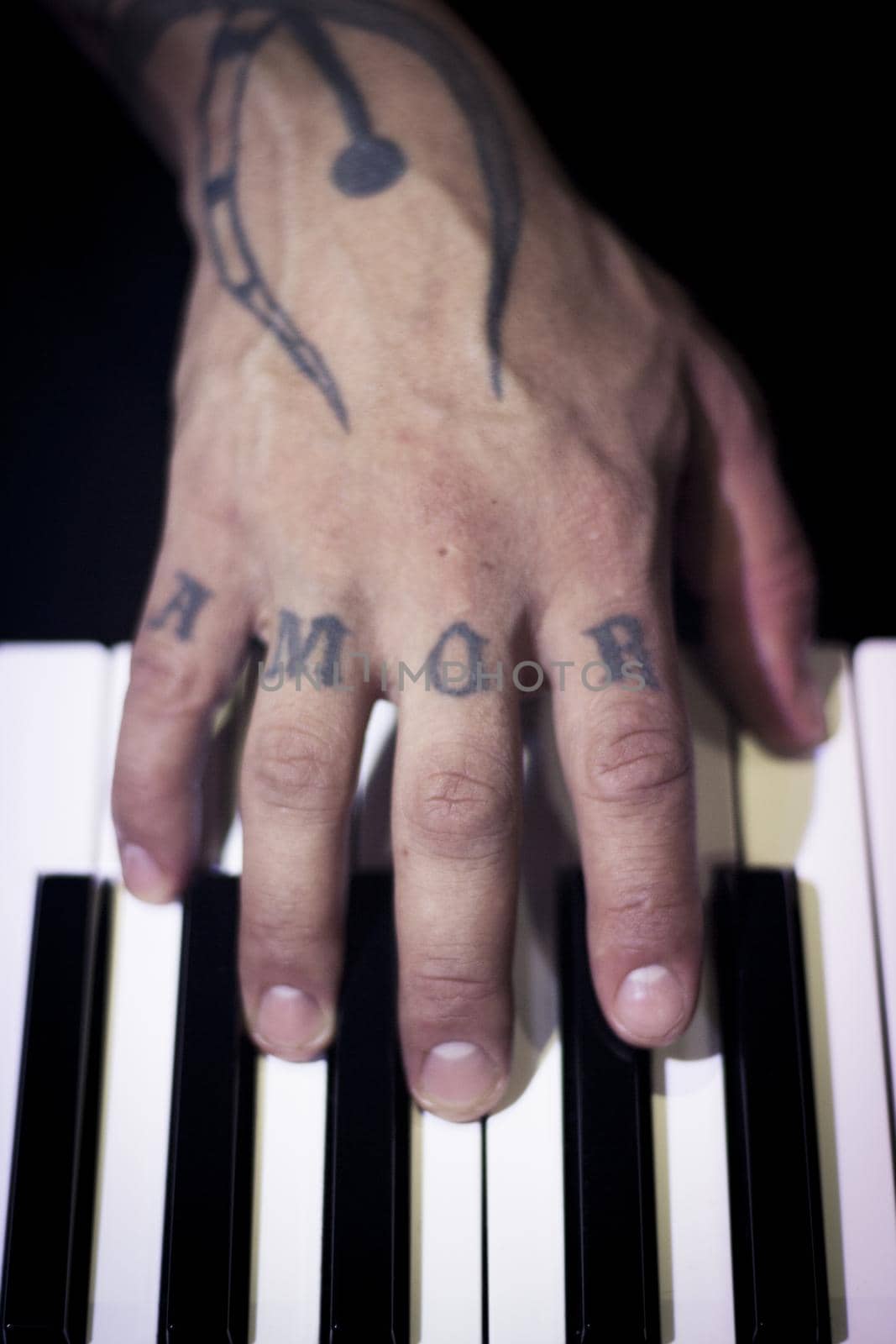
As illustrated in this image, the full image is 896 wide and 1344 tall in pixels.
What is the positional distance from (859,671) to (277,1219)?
691 millimetres

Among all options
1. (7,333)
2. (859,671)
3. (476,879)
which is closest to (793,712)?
(859,671)

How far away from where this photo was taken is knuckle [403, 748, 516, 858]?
801 mm

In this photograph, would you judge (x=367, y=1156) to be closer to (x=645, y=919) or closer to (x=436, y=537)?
(x=645, y=919)

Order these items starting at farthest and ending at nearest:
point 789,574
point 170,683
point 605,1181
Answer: point 789,574
point 170,683
point 605,1181

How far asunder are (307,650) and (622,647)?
0.88 ft

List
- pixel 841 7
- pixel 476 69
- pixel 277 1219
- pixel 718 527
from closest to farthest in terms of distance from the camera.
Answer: pixel 277 1219, pixel 718 527, pixel 476 69, pixel 841 7

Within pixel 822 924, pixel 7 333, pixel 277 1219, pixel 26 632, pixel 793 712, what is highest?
pixel 7 333

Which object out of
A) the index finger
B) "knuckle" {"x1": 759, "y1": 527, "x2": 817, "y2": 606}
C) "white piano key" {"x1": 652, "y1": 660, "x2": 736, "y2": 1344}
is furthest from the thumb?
"white piano key" {"x1": 652, "y1": 660, "x2": 736, "y2": 1344}

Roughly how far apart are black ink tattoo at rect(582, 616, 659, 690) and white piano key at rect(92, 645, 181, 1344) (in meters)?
0.43

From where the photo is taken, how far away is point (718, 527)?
40.2 inches

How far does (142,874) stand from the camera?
865mm

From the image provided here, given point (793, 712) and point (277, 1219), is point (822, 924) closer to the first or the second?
point (793, 712)

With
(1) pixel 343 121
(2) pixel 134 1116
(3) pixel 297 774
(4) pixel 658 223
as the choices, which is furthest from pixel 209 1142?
(4) pixel 658 223

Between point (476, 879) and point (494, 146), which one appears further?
point (494, 146)
